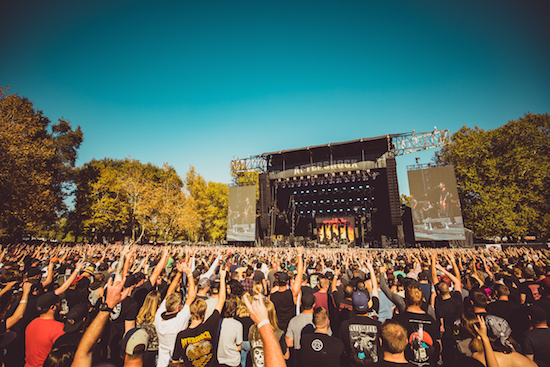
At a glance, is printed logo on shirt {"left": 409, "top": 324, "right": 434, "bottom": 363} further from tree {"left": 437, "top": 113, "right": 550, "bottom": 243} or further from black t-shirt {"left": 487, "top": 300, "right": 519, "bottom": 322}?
tree {"left": 437, "top": 113, "right": 550, "bottom": 243}

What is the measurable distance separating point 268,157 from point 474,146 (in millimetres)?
23817

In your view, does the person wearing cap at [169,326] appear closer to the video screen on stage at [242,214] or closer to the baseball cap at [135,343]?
the baseball cap at [135,343]

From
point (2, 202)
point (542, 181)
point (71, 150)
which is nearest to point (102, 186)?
point (71, 150)

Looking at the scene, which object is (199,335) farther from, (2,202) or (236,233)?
(236,233)

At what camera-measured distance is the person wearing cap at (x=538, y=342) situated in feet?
8.80

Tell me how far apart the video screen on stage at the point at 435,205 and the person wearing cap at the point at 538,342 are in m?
22.5

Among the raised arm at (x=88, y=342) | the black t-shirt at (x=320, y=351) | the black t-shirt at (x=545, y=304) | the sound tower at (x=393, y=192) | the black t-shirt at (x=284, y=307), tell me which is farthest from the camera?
the sound tower at (x=393, y=192)

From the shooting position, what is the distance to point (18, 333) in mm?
3148

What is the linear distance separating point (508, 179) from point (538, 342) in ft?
104

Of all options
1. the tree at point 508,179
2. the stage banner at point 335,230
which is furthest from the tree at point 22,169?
the tree at point 508,179

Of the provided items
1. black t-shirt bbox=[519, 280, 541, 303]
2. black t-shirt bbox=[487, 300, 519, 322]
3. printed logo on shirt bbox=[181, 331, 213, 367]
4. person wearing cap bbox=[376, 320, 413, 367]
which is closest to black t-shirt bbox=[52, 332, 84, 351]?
printed logo on shirt bbox=[181, 331, 213, 367]

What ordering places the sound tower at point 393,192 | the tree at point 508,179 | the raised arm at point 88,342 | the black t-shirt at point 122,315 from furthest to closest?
the tree at point 508,179 → the sound tower at point 393,192 → the black t-shirt at point 122,315 → the raised arm at point 88,342

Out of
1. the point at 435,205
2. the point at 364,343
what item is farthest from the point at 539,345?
the point at 435,205

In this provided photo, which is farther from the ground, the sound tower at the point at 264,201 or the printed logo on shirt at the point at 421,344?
the sound tower at the point at 264,201
